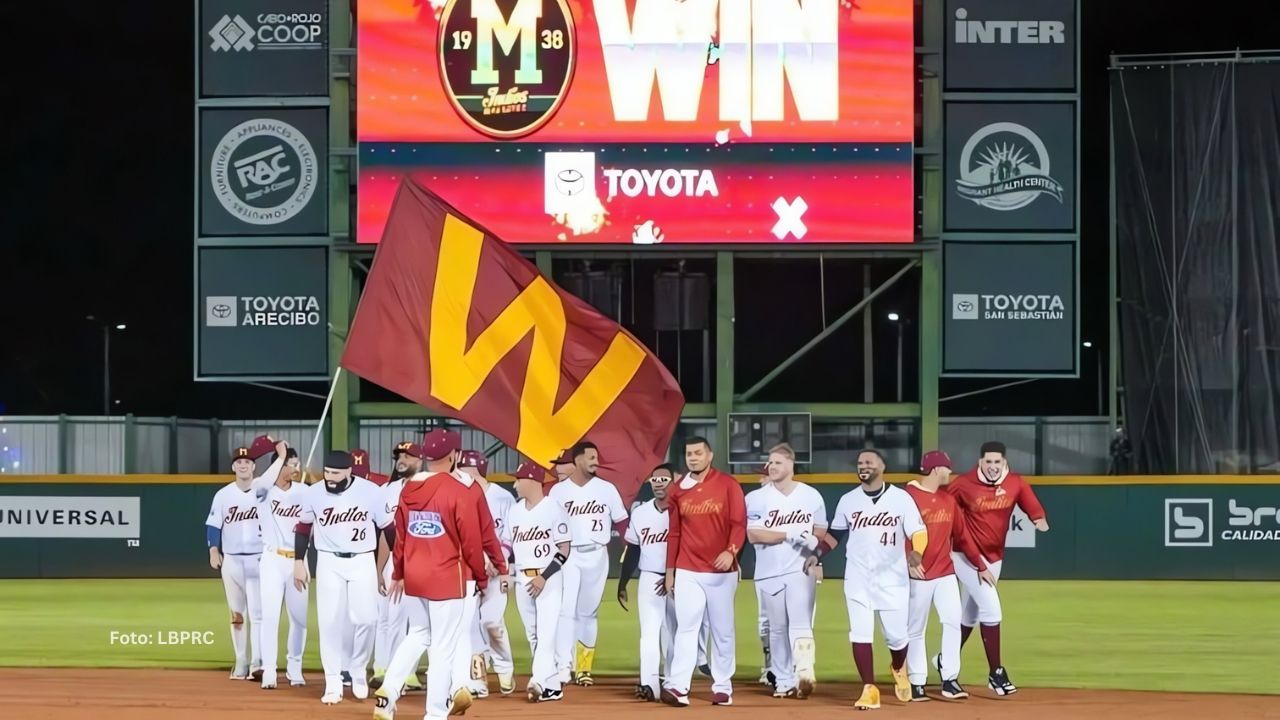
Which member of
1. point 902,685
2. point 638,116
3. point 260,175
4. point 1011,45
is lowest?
point 902,685

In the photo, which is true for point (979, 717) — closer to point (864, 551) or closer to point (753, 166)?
point (864, 551)


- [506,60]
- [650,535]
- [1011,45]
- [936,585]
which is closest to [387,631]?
[650,535]

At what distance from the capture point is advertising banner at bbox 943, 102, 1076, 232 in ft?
83.9

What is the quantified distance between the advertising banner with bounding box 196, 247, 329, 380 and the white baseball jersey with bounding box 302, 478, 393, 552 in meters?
12.7

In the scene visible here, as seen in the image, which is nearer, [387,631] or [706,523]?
[706,523]

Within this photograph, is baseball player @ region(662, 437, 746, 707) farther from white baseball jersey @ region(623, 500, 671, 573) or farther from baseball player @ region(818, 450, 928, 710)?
baseball player @ region(818, 450, 928, 710)

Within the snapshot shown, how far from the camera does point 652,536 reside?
14117 mm

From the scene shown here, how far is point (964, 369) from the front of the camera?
84.0 ft

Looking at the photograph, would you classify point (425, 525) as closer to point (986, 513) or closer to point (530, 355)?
point (530, 355)

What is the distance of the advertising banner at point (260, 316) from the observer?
25.6m

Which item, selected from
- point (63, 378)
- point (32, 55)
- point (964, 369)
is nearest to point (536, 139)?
point (964, 369)

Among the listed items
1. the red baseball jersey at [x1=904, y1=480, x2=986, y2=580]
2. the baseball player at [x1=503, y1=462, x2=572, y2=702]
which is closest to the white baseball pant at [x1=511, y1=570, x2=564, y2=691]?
the baseball player at [x1=503, y1=462, x2=572, y2=702]

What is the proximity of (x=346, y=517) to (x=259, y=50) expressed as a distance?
14.5m

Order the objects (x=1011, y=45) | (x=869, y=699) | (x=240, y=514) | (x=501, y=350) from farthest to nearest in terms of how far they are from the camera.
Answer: (x=1011, y=45) → (x=501, y=350) → (x=240, y=514) → (x=869, y=699)
